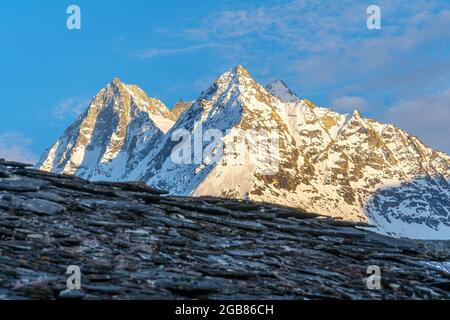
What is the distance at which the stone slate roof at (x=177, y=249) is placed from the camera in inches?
439

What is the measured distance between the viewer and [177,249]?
13.3m

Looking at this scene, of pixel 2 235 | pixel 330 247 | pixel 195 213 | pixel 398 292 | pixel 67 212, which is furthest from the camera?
pixel 195 213

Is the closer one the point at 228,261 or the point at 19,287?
the point at 19,287

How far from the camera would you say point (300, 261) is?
1411cm

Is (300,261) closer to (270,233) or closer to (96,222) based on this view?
(270,233)

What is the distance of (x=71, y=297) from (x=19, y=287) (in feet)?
2.50

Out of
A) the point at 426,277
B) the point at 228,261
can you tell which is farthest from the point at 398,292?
the point at 228,261

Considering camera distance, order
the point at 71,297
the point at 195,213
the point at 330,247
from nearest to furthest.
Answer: the point at 71,297 < the point at 330,247 < the point at 195,213

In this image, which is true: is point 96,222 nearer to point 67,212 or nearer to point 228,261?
point 67,212

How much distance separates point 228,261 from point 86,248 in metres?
2.57

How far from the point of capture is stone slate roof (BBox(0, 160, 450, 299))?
11.2 m
